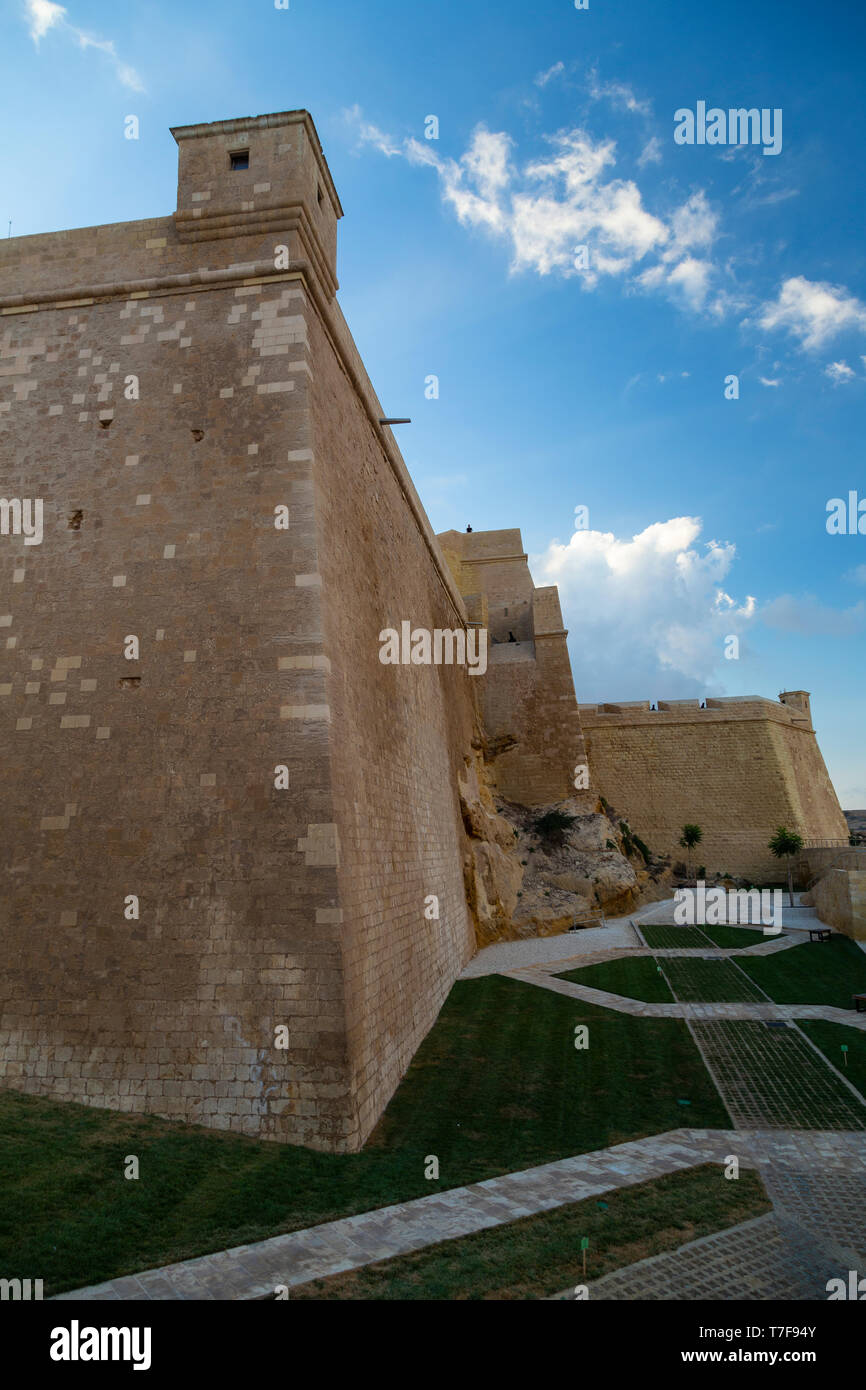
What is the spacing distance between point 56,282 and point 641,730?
1088 inches

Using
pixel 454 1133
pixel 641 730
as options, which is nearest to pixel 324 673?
pixel 454 1133

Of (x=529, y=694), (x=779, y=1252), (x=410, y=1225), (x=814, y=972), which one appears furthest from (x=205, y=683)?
(x=529, y=694)

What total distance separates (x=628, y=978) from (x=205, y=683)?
10.3 meters

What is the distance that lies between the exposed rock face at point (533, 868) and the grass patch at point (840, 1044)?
8.76 metres

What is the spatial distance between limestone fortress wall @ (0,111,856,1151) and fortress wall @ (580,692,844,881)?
21877 millimetres

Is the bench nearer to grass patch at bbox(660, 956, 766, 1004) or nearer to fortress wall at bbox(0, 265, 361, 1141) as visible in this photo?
grass patch at bbox(660, 956, 766, 1004)

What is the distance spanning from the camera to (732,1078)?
859cm

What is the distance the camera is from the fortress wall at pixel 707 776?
30.2 meters

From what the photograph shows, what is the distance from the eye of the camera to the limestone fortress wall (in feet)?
22.1

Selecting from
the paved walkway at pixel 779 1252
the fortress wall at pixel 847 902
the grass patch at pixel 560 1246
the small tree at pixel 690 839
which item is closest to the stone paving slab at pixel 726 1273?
the paved walkway at pixel 779 1252

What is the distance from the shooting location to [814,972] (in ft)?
46.0

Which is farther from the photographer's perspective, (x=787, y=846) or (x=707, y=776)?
(x=707, y=776)

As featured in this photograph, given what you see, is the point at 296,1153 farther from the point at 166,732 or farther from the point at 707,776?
the point at 707,776
